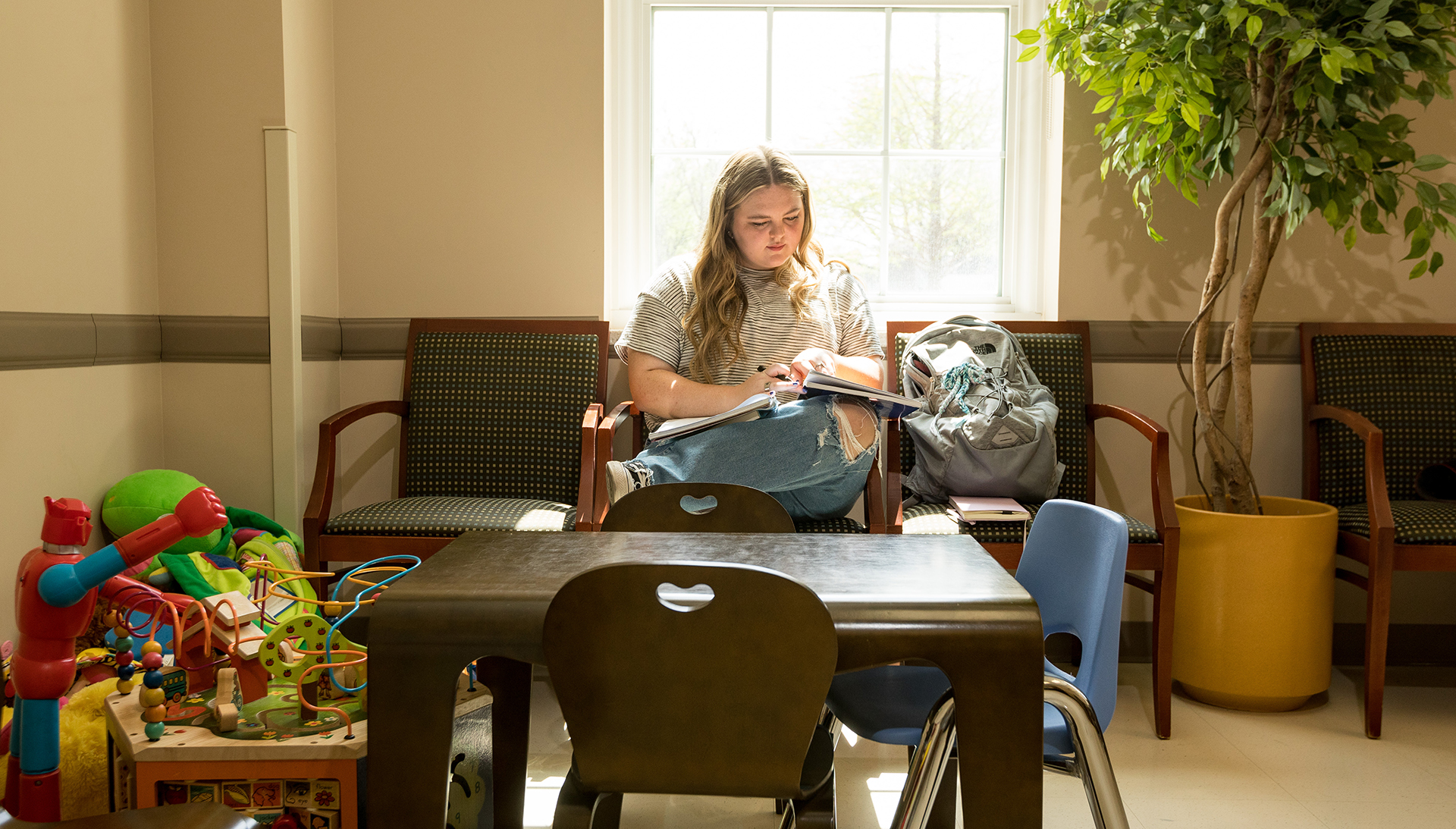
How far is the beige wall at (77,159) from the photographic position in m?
2.14

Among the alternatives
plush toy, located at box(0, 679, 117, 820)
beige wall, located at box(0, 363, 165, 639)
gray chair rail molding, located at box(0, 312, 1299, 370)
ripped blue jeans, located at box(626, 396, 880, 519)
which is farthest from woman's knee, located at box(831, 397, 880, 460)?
beige wall, located at box(0, 363, 165, 639)

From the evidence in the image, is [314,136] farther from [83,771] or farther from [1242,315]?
[1242,315]

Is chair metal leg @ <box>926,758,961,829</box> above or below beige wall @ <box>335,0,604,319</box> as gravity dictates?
below

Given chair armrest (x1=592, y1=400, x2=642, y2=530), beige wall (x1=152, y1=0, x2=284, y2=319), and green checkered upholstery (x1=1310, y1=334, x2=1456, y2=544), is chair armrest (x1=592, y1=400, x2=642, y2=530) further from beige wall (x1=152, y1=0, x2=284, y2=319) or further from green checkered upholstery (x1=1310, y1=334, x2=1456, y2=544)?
green checkered upholstery (x1=1310, y1=334, x2=1456, y2=544)

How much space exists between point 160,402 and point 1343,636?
3.69 metres

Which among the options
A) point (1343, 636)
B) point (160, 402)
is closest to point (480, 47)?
point (160, 402)

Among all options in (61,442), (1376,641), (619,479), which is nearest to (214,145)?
(61,442)

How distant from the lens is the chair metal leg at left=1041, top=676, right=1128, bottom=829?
1.17m

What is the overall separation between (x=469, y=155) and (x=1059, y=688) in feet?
8.42

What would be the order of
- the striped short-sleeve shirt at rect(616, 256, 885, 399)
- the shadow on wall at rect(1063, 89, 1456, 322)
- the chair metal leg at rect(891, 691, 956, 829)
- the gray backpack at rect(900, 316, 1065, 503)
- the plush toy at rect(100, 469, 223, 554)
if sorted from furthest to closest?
the shadow on wall at rect(1063, 89, 1456, 322)
the striped short-sleeve shirt at rect(616, 256, 885, 399)
the gray backpack at rect(900, 316, 1065, 503)
the plush toy at rect(100, 469, 223, 554)
the chair metal leg at rect(891, 691, 956, 829)

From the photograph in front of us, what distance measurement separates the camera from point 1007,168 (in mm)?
3332

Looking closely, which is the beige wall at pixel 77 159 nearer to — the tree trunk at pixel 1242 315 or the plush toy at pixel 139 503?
the plush toy at pixel 139 503

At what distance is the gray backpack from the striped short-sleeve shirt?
0.18m

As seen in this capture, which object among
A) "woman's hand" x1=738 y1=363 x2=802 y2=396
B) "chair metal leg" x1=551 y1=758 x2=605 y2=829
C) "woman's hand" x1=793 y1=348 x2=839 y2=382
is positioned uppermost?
"woman's hand" x1=793 y1=348 x2=839 y2=382
